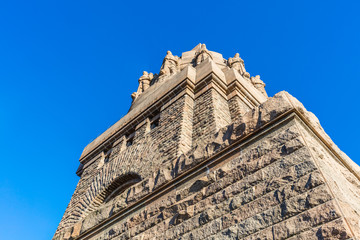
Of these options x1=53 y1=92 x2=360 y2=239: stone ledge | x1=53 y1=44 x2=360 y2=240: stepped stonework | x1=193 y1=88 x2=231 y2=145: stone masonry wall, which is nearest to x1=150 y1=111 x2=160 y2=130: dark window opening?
x1=193 y1=88 x2=231 y2=145: stone masonry wall

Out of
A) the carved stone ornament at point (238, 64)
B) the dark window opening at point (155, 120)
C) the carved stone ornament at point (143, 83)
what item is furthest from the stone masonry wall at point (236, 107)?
the carved stone ornament at point (143, 83)

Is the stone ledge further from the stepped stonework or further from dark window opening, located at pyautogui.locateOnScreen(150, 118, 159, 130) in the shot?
dark window opening, located at pyautogui.locateOnScreen(150, 118, 159, 130)

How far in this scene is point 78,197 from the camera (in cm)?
916

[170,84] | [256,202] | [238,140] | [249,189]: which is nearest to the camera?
[256,202]

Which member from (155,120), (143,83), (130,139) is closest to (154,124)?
(155,120)

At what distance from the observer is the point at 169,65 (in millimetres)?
14414

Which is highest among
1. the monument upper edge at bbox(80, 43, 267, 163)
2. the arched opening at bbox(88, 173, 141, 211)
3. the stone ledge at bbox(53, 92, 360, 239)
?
the monument upper edge at bbox(80, 43, 267, 163)

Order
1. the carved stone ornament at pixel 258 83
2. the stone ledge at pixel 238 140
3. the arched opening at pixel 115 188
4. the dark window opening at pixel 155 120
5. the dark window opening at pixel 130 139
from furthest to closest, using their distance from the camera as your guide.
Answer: the carved stone ornament at pixel 258 83, the dark window opening at pixel 130 139, the dark window opening at pixel 155 120, the arched opening at pixel 115 188, the stone ledge at pixel 238 140

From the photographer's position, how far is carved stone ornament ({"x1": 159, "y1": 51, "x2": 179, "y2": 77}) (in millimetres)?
13634

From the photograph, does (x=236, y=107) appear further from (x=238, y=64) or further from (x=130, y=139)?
(x=238, y=64)

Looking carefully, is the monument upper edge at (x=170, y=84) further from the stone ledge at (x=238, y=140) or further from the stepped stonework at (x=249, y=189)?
the stone ledge at (x=238, y=140)

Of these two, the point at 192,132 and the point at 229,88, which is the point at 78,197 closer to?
the point at 192,132

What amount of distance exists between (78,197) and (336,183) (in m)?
7.62

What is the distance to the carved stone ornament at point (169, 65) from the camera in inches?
537
